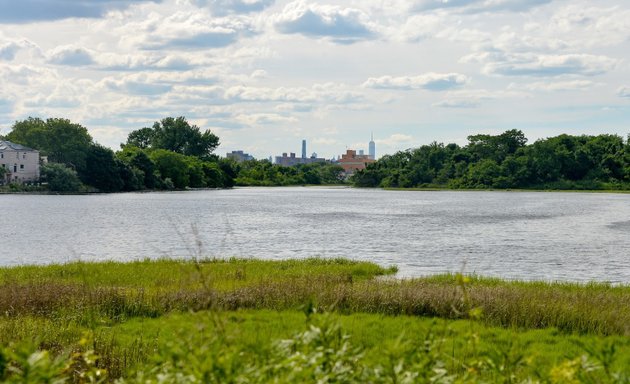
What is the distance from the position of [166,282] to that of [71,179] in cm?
13083

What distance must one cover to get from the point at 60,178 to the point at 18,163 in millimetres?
10668

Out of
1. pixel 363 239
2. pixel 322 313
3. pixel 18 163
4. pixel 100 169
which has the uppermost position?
pixel 18 163

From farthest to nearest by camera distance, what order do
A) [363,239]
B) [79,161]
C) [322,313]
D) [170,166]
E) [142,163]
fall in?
1. [170,166]
2. [142,163]
3. [79,161]
4. [363,239]
5. [322,313]

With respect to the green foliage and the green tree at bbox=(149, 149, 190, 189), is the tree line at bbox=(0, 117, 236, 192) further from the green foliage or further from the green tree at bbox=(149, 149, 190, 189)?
the green tree at bbox=(149, 149, 190, 189)

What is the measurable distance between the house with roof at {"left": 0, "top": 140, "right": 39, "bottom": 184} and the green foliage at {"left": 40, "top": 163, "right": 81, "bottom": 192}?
148 inches

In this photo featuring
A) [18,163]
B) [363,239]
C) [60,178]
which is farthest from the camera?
[18,163]

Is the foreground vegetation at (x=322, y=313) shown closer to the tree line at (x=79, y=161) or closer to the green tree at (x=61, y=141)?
the tree line at (x=79, y=161)

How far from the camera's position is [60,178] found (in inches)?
5822

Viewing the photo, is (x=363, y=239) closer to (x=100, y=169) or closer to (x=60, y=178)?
(x=60, y=178)

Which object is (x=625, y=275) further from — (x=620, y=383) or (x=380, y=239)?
(x=620, y=383)

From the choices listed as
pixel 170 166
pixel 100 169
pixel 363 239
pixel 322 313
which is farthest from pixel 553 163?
pixel 322 313

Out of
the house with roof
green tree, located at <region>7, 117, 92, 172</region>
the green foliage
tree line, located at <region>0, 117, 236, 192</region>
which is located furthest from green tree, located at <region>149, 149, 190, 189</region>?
the house with roof

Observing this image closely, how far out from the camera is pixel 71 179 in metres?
149

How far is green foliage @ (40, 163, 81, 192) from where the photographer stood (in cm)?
14812
